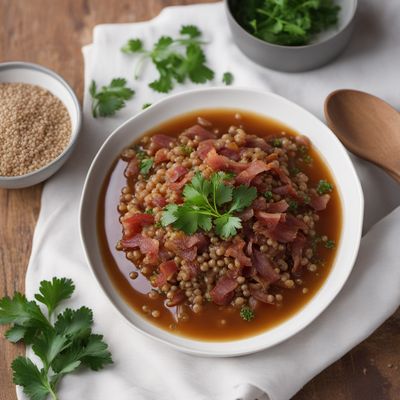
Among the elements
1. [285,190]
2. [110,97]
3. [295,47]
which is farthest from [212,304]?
[295,47]

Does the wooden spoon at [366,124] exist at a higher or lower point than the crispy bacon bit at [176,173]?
higher

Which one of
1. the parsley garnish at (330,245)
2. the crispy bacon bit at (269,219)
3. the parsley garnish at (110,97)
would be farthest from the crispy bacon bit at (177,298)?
the parsley garnish at (110,97)

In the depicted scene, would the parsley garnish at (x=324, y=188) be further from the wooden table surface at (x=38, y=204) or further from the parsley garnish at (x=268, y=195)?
the wooden table surface at (x=38, y=204)

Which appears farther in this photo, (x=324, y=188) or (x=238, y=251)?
(x=324, y=188)

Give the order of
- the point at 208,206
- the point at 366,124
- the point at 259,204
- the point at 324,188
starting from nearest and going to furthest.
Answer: the point at 208,206
the point at 259,204
the point at 324,188
the point at 366,124

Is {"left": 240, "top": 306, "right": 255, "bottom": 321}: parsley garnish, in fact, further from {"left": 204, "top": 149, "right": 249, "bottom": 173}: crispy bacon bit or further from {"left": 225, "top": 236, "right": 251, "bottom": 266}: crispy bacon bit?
{"left": 204, "top": 149, "right": 249, "bottom": 173}: crispy bacon bit

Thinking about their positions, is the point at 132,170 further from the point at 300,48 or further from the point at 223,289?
the point at 300,48

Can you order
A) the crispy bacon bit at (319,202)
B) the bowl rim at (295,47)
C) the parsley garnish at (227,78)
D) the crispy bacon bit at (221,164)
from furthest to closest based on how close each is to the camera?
the parsley garnish at (227,78), the bowl rim at (295,47), the crispy bacon bit at (319,202), the crispy bacon bit at (221,164)
